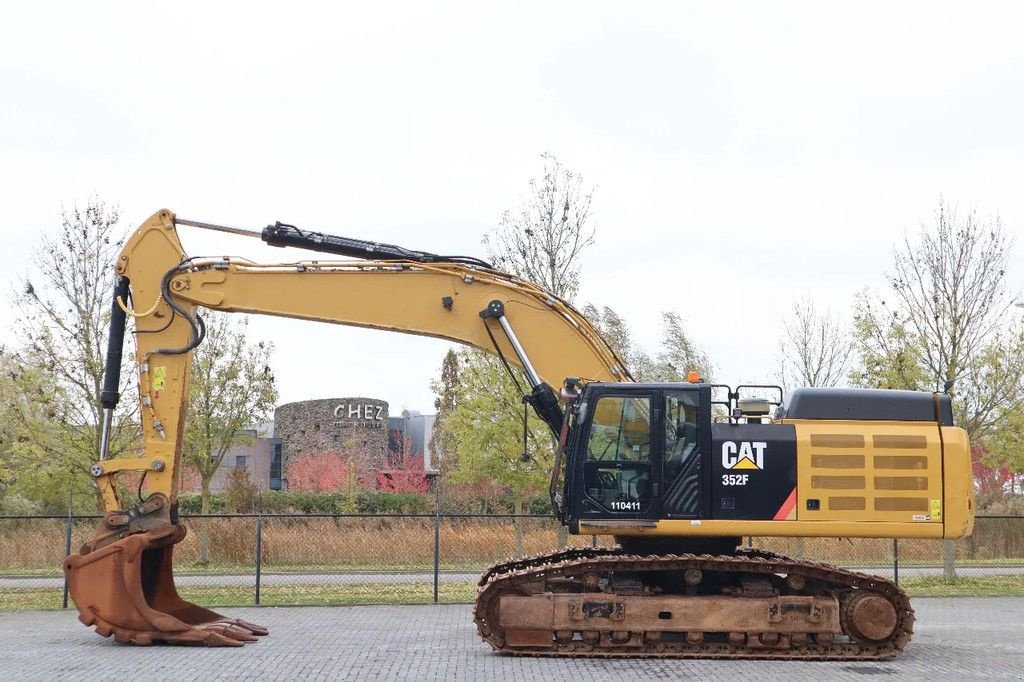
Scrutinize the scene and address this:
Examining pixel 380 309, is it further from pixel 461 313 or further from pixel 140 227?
pixel 140 227

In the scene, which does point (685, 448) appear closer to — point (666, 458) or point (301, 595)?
point (666, 458)

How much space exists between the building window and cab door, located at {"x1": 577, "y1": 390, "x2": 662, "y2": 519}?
1957 inches

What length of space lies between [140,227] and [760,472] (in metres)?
8.13

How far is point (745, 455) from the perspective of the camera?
43.2 ft

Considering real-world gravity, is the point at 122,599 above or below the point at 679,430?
below

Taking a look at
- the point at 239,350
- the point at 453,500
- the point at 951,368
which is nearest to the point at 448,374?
the point at 453,500

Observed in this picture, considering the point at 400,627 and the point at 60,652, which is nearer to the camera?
the point at 60,652

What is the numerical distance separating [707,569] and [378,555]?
14.5 meters

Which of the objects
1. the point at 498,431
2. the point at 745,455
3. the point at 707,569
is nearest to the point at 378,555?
the point at 498,431

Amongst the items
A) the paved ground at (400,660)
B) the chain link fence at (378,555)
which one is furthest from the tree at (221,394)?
the paved ground at (400,660)

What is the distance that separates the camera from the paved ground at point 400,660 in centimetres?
1180

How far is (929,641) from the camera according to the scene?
15047 mm

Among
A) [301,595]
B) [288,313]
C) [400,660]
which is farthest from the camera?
[301,595]

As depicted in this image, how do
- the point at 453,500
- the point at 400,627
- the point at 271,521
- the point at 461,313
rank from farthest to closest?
the point at 453,500 → the point at 271,521 → the point at 400,627 → the point at 461,313
